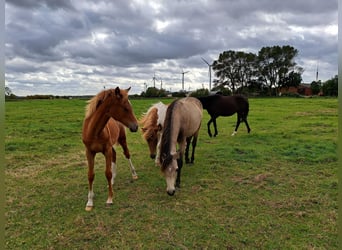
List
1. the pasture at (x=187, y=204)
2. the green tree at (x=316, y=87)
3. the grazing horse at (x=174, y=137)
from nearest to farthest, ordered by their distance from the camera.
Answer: the pasture at (x=187, y=204), the grazing horse at (x=174, y=137), the green tree at (x=316, y=87)

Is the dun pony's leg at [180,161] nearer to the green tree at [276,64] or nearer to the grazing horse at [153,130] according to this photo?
the grazing horse at [153,130]

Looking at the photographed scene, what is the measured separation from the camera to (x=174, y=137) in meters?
4.31

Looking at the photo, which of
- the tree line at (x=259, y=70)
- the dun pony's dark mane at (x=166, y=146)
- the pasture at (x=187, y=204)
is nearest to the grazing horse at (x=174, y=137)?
the dun pony's dark mane at (x=166, y=146)

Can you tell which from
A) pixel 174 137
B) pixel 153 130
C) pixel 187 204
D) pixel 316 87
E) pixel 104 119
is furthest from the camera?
pixel 316 87

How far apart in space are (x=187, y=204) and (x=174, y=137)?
1.10 metres

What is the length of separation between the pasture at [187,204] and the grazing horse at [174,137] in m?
0.39

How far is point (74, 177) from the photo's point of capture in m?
5.16

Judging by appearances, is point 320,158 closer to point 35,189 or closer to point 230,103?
point 230,103

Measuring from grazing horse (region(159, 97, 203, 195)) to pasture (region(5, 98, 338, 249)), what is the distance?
0.39 m

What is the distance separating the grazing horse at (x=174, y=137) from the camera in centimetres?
397

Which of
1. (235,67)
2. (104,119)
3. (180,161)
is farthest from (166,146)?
(235,67)

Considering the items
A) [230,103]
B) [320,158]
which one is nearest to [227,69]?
[230,103]

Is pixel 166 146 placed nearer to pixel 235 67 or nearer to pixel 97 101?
pixel 97 101

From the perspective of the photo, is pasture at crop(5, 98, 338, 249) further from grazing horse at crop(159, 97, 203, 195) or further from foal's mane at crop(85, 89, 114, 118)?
foal's mane at crop(85, 89, 114, 118)
